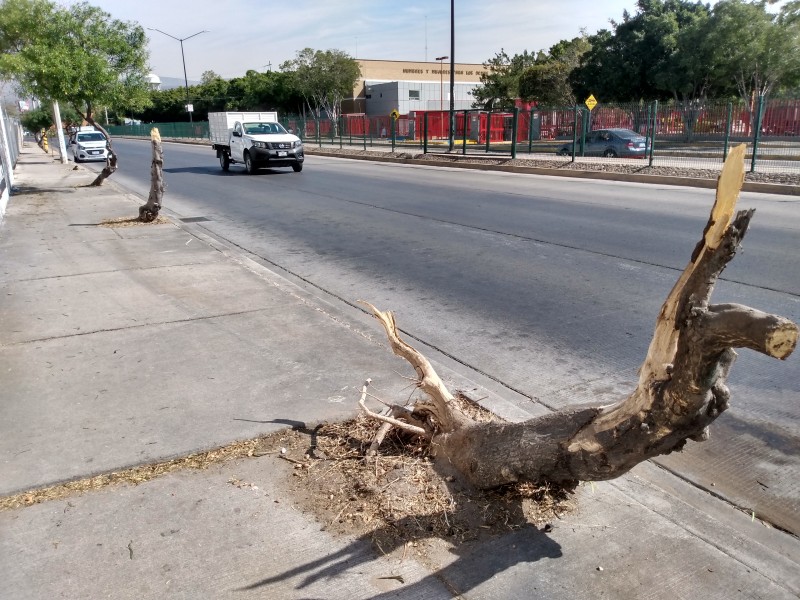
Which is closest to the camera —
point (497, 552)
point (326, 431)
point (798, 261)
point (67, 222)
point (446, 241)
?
point (497, 552)

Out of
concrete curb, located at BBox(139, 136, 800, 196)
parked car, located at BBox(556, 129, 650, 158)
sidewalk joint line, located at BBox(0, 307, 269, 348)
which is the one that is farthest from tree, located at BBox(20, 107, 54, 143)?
sidewalk joint line, located at BBox(0, 307, 269, 348)

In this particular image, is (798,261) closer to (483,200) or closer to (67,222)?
(483,200)

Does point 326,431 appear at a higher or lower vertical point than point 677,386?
lower

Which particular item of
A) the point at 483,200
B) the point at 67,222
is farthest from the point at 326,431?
the point at 483,200

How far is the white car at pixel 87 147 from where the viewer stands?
1371 inches

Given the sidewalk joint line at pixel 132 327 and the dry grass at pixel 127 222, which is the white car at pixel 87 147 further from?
the sidewalk joint line at pixel 132 327

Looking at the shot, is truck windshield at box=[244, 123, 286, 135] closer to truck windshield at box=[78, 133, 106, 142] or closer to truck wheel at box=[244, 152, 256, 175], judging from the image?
truck wheel at box=[244, 152, 256, 175]

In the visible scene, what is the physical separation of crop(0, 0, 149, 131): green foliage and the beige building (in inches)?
1711

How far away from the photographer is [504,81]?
180 feet

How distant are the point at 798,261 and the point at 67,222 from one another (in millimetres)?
12316

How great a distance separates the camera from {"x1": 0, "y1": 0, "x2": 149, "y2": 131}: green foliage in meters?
16.7

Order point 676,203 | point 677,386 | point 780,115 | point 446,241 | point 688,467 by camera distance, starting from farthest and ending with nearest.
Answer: point 780,115
point 676,203
point 446,241
point 688,467
point 677,386

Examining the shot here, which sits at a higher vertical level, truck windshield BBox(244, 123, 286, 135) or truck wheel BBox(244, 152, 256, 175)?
truck windshield BBox(244, 123, 286, 135)

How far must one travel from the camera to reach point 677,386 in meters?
2.37
